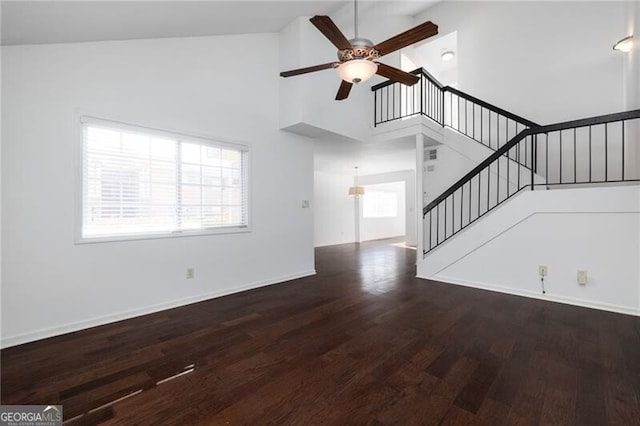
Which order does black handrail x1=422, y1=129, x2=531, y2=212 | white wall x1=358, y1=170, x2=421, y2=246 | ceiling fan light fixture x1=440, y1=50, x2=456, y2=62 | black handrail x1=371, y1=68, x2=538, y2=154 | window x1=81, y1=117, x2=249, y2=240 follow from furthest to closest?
white wall x1=358, y1=170, x2=421, y2=246 → ceiling fan light fixture x1=440, y1=50, x2=456, y2=62 → black handrail x1=371, y1=68, x2=538, y2=154 → black handrail x1=422, y1=129, x2=531, y2=212 → window x1=81, y1=117, x2=249, y2=240

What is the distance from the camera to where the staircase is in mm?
3178

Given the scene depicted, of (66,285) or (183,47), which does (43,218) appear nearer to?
(66,285)

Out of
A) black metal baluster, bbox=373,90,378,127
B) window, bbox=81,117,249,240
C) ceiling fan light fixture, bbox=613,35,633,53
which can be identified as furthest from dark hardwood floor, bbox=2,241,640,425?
ceiling fan light fixture, bbox=613,35,633,53

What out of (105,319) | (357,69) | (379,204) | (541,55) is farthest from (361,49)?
(379,204)

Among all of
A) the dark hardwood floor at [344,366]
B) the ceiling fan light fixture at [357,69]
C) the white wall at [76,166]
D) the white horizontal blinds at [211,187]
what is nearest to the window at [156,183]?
the white horizontal blinds at [211,187]

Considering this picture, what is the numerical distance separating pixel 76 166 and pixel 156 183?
72 cm

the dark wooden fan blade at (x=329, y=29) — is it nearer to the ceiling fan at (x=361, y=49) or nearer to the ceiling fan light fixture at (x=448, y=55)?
the ceiling fan at (x=361, y=49)

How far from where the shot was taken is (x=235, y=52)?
3.87 m

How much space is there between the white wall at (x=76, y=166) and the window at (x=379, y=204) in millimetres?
6574

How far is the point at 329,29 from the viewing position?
235cm

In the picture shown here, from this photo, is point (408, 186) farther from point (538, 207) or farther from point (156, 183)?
point (156, 183)

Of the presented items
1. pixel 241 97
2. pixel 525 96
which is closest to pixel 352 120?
pixel 241 97

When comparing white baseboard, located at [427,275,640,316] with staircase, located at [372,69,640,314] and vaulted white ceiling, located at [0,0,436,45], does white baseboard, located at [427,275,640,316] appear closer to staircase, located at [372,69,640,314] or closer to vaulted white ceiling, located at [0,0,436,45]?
staircase, located at [372,69,640,314]

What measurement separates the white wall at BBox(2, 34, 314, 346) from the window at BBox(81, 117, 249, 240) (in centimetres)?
14
